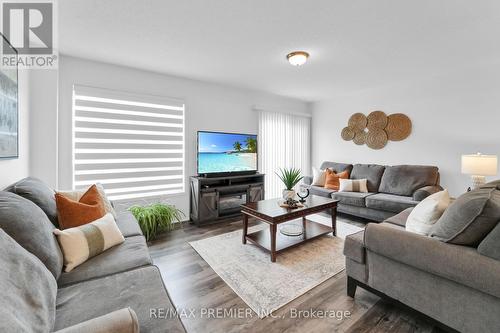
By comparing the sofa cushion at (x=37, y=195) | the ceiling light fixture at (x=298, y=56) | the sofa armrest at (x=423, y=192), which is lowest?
the sofa armrest at (x=423, y=192)

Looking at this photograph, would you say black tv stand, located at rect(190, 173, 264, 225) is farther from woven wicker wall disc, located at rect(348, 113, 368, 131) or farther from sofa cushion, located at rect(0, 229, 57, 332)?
sofa cushion, located at rect(0, 229, 57, 332)

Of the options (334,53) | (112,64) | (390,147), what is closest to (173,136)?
(112,64)

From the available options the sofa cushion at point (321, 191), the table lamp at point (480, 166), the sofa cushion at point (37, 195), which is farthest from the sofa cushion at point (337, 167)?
the sofa cushion at point (37, 195)

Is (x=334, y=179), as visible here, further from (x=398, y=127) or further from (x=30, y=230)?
(x=30, y=230)

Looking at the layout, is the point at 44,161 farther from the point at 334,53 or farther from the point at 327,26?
the point at 334,53

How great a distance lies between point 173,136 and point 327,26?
260 cm

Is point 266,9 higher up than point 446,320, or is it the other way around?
point 266,9

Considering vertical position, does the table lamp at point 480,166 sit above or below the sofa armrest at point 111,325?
above

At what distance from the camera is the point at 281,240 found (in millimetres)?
2611

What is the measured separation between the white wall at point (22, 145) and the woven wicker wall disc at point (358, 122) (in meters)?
4.95

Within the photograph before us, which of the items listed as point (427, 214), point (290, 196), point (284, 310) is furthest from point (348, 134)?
point (284, 310)

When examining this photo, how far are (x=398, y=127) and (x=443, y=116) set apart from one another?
0.62m

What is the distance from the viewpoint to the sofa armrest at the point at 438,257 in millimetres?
1152

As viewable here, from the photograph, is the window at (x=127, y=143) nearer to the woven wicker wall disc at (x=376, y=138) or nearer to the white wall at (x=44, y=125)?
the white wall at (x=44, y=125)
